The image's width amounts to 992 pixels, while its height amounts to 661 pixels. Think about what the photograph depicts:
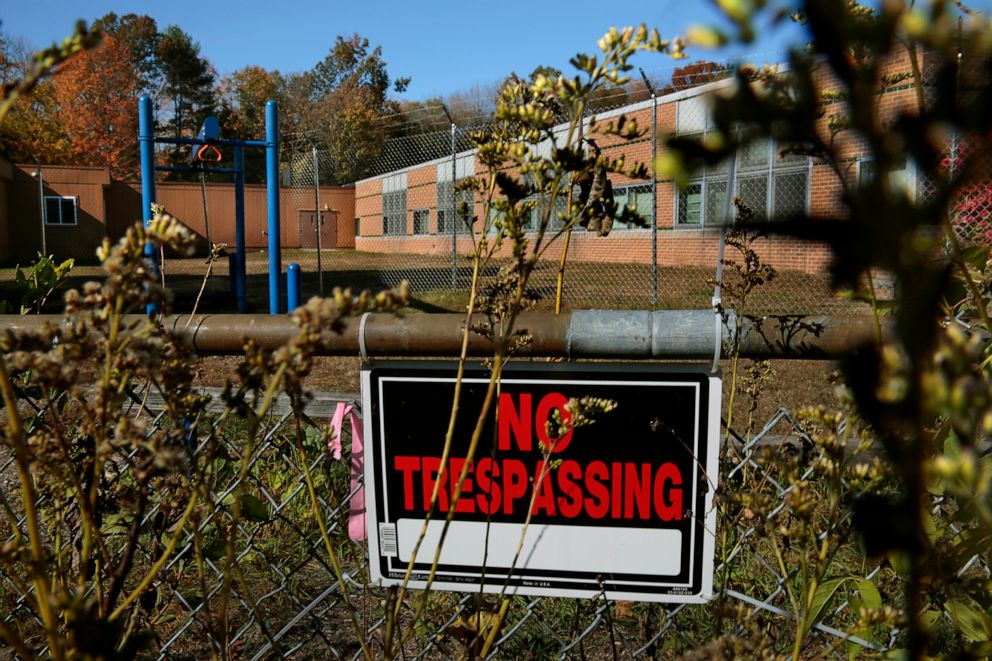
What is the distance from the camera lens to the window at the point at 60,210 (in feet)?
98.8

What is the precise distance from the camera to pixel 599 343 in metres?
1.55

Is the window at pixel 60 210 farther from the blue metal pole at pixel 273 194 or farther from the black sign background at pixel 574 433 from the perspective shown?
the black sign background at pixel 574 433

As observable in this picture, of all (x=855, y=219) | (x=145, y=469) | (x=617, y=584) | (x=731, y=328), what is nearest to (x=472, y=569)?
(x=617, y=584)

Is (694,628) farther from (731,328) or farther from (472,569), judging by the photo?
(731,328)

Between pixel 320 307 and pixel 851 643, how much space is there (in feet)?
3.78

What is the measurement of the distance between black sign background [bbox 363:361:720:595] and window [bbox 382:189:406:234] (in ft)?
92.2

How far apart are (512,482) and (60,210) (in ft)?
109

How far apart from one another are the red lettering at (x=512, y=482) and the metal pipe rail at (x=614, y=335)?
0.21 meters

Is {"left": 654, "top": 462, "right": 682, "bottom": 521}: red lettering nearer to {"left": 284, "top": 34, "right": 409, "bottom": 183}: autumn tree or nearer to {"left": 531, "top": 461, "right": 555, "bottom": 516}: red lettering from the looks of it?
{"left": 531, "top": 461, "right": 555, "bottom": 516}: red lettering

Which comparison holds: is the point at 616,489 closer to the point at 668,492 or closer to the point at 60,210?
the point at 668,492

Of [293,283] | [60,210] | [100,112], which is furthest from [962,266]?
[100,112]

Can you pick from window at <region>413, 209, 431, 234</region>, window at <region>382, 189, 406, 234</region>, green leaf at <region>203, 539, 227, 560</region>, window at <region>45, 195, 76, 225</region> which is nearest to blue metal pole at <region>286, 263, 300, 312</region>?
green leaf at <region>203, 539, 227, 560</region>

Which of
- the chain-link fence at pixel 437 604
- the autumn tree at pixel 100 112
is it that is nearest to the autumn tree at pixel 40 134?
the autumn tree at pixel 100 112

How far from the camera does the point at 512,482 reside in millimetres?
1558
